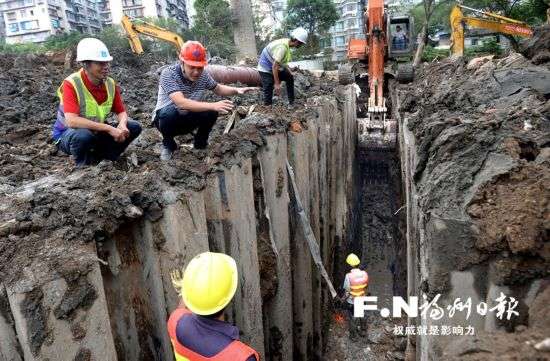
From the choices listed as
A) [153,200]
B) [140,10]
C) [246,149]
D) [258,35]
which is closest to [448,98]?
[246,149]

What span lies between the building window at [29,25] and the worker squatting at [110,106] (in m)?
52.9

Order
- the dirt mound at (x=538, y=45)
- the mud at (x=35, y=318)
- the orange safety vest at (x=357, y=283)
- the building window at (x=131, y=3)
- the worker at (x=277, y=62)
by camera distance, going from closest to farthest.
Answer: the mud at (x=35, y=318), the dirt mound at (x=538, y=45), the orange safety vest at (x=357, y=283), the worker at (x=277, y=62), the building window at (x=131, y=3)

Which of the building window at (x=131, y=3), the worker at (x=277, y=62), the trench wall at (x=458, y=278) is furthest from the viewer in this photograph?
the building window at (x=131, y=3)

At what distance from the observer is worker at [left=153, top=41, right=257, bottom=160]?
12.5ft

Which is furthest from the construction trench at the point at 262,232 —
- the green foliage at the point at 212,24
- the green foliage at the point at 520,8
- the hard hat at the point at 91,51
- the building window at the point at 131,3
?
the building window at the point at 131,3

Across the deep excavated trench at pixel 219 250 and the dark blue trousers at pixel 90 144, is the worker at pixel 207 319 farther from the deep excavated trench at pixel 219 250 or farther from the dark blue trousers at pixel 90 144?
the dark blue trousers at pixel 90 144

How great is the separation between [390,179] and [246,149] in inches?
267

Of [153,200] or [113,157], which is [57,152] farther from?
[153,200]

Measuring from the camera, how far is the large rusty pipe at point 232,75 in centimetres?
1043

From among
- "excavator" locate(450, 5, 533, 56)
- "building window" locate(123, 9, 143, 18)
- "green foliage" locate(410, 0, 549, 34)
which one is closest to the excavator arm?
"excavator" locate(450, 5, 533, 56)

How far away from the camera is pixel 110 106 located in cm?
392

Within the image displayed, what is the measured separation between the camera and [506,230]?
75.7 inches

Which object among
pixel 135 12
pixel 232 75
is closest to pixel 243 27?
pixel 232 75

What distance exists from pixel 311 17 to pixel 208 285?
36164mm
